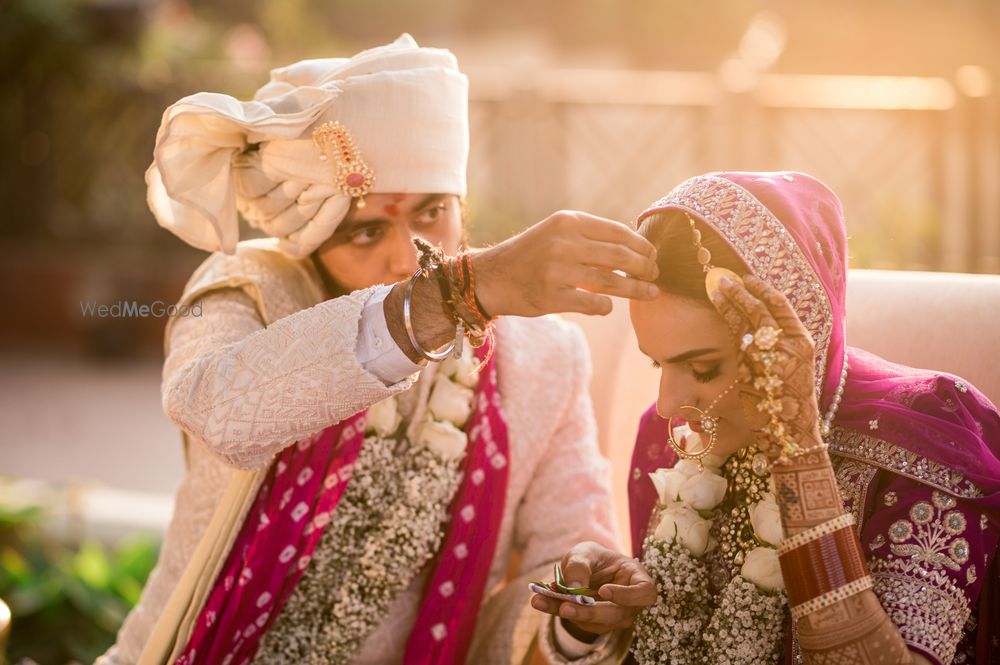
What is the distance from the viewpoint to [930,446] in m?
2.18

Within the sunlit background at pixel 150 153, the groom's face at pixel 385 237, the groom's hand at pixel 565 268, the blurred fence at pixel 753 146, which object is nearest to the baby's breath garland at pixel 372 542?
the groom's face at pixel 385 237

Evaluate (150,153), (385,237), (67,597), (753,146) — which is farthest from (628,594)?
(150,153)

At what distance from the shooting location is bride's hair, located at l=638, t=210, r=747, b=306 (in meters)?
2.17

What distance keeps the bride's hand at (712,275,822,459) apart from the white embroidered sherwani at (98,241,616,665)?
95cm

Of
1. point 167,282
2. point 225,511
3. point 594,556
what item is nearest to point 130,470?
point 167,282

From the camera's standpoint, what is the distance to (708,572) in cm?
243

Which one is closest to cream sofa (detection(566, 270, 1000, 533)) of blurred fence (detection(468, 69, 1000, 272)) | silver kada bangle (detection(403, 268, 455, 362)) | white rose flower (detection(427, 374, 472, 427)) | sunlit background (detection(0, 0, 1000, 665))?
white rose flower (detection(427, 374, 472, 427))

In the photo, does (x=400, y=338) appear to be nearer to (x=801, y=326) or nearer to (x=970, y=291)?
(x=801, y=326)

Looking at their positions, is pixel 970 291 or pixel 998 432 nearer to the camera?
pixel 998 432

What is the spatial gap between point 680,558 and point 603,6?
16.6 metres

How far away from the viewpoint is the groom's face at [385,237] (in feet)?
9.00

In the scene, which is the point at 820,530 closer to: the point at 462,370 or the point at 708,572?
the point at 708,572

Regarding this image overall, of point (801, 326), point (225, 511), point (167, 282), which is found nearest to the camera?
point (801, 326)

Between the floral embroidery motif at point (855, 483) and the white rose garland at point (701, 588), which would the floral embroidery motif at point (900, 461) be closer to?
the floral embroidery motif at point (855, 483)
